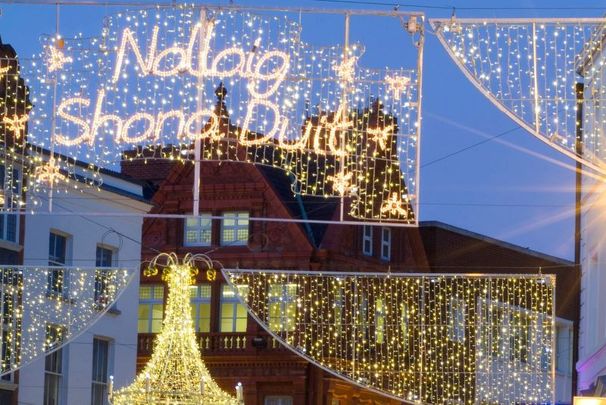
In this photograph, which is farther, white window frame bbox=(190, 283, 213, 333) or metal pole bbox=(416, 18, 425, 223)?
white window frame bbox=(190, 283, 213, 333)

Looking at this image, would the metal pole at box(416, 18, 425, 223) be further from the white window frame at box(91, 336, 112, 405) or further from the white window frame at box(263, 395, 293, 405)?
the white window frame at box(263, 395, 293, 405)

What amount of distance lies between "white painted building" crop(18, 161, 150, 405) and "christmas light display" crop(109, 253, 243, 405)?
36.0ft

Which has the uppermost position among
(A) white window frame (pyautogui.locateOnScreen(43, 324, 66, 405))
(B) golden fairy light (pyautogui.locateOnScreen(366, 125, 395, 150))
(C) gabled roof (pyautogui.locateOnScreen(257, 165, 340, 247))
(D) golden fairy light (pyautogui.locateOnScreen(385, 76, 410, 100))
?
(C) gabled roof (pyautogui.locateOnScreen(257, 165, 340, 247))

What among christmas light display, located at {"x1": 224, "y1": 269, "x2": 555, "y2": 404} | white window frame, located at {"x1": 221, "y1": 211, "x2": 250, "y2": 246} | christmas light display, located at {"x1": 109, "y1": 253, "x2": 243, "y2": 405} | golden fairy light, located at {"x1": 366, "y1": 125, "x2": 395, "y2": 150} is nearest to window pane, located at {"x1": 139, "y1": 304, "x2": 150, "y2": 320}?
white window frame, located at {"x1": 221, "y1": 211, "x2": 250, "y2": 246}

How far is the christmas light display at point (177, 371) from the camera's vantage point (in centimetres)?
2356

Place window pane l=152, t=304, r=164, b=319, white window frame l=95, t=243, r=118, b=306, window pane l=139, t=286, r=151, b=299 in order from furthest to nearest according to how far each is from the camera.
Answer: window pane l=139, t=286, r=151, b=299
window pane l=152, t=304, r=164, b=319
white window frame l=95, t=243, r=118, b=306

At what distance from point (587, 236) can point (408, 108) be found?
13422 mm

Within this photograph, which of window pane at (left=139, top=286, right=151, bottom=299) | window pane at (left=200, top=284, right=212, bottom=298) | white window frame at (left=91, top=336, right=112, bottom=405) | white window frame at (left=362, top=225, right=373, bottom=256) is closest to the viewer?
white window frame at (left=91, top=336, right=112, bottom=405)

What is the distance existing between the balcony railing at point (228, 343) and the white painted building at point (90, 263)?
31.4 ft

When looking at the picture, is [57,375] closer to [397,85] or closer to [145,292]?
[145,292]

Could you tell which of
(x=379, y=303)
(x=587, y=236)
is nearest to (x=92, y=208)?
(x=587, y=236)

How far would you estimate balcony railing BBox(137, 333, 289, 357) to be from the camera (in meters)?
50.0

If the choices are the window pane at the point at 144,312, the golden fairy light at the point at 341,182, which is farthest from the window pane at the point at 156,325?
the golden fairy light at the point at 341,182

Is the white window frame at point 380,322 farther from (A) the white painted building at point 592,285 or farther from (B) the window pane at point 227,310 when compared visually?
(A) the white painted building at point 592,285
